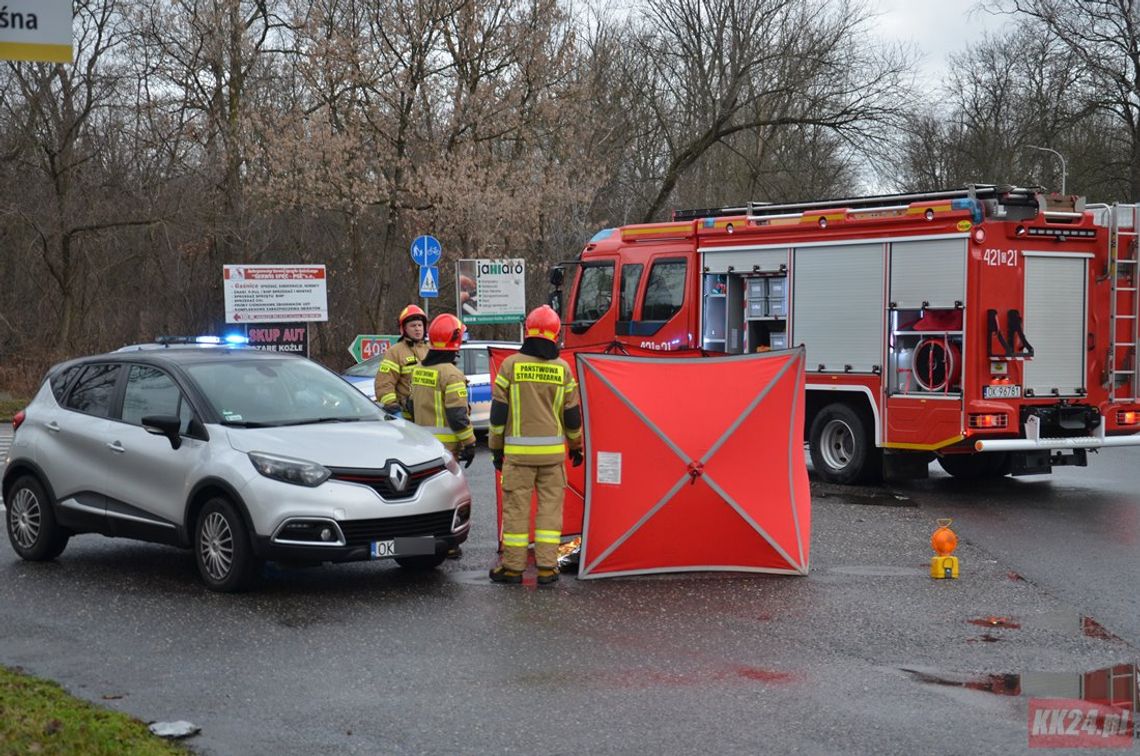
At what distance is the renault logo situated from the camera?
8.64 metres

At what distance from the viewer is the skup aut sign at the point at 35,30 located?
18.6 feet

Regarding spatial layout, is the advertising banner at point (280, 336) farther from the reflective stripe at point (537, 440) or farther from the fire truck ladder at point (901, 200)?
the reflective stripe at point (537, 440)

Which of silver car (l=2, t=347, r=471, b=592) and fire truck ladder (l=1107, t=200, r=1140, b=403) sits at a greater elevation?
fire truck ladder (l=1107, t=200, r=1140, b=403)

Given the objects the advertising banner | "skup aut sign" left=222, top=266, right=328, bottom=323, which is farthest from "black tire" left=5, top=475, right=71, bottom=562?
the advertising banner

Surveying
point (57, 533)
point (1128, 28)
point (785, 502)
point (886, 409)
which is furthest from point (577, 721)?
point (1128, 28)

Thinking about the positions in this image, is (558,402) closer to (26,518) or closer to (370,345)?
(26,518)

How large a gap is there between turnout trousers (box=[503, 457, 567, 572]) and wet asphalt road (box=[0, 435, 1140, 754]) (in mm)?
255

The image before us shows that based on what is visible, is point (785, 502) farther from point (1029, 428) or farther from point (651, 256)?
point (651, 256)

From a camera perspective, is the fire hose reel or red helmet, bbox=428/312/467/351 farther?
the fire hose reel

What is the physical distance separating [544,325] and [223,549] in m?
2.57

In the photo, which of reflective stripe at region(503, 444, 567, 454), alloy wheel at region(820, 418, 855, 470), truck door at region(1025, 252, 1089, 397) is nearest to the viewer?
reflective stripe at region(503, 444, 567, 454)

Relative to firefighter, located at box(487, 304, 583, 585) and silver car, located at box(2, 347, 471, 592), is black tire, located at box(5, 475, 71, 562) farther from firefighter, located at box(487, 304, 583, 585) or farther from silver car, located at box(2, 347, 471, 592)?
firefighter, located at box(487, 304, 583, 585)

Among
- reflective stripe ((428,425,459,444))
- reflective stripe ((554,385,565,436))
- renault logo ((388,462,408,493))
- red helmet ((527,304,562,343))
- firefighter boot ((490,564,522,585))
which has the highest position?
red helmet ((527,304,562,343))

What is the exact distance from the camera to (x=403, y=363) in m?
11.3
